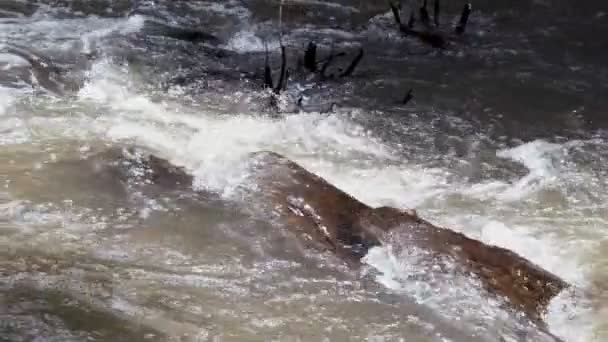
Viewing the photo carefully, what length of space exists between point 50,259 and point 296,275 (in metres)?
1.24

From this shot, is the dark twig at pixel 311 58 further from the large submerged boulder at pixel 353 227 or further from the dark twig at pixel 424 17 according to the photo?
the large submerged boulder at pixel 353 227

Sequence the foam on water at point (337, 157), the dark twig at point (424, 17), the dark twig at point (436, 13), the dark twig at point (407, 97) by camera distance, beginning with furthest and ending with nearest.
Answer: the dark twig at point (424, 17)
the dark twig at point (436, 13)
the dark twig at point (407, 97)
the foam on water at point (337, 157)

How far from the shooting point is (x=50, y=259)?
12.6 ft

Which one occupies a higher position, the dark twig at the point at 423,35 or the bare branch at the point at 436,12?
the bare branch at the point at 436,12

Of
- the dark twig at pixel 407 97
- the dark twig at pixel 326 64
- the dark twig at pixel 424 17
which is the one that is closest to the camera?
the dark twig at pixel 407 97

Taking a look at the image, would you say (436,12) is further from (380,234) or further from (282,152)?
(380,234)

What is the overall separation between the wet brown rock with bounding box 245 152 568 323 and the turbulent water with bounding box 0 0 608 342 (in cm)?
10

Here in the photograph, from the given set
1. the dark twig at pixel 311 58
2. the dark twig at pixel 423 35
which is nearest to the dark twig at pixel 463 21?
the dark twig at pixel 423 35

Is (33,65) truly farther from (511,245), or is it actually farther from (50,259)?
(511,245)

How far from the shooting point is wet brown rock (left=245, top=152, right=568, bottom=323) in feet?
12.7

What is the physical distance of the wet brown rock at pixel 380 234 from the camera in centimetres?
387

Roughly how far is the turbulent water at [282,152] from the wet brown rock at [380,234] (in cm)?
10

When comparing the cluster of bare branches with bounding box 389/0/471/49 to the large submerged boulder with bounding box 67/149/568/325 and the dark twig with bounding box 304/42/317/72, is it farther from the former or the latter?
the large submerged boulder with bounding box 67/149/568/325

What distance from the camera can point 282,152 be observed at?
5426mm
